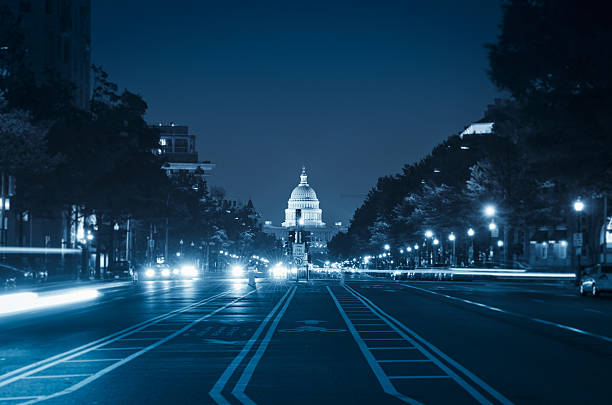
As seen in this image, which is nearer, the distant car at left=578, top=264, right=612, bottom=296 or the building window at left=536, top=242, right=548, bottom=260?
the distant car at left=578, top=264, right=612, bottom=296

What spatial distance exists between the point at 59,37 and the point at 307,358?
79508 millimetres

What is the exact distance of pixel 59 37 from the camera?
88750 mm

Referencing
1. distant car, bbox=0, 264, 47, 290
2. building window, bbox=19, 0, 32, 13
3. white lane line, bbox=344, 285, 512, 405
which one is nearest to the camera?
white lane line, bbox=344, 285, 512, 405

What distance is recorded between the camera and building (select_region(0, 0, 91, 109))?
82.2 m

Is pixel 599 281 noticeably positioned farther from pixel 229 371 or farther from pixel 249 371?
pixel 229 371

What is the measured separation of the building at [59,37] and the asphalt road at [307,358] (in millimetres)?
55351

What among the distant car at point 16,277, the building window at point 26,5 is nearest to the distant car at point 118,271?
the distant car at point 16,277

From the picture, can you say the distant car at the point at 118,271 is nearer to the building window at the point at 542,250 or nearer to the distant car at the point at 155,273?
the distant car at the point at 155,273

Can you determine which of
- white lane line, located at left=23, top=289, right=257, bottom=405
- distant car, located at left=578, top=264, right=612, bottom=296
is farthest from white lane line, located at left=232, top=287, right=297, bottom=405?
distant car, located at left=578, top=264, right=612, bottom=296

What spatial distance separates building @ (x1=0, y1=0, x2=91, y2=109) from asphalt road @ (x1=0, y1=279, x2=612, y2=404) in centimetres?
5535

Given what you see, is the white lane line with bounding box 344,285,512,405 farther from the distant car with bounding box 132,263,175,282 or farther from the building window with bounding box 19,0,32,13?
the building window with bounding box 19,0,32,13

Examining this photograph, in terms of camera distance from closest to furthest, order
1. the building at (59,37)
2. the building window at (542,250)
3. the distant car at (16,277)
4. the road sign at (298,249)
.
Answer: the distant car at (16,277), the road sign at (298,249), the building at (59,37), the building window at (542,250)

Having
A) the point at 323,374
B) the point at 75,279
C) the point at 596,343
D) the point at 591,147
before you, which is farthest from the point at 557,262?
the point at 323,374

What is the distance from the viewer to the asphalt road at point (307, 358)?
38.5ft
